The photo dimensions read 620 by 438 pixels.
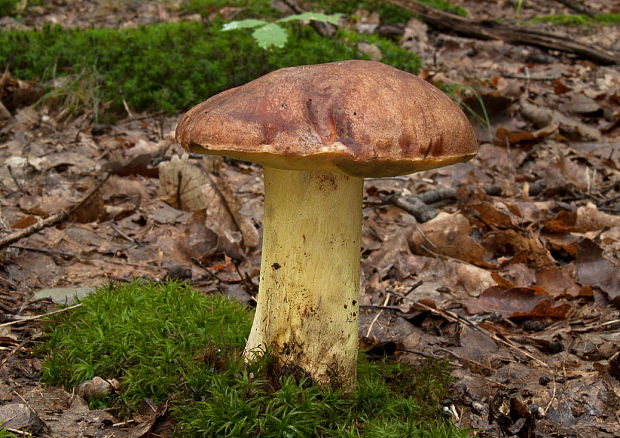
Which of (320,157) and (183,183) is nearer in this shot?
(320,157)

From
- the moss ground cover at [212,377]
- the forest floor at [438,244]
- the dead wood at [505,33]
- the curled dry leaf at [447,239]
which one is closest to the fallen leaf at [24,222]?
the forest floor at [438,244]

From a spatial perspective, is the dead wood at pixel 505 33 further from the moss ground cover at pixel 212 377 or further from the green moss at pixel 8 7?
the moss ground cover at pixel 212 377

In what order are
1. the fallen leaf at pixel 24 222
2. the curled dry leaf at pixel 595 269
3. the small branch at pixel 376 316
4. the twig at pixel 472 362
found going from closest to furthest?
the twig at pixel 472 362 < the small branch at pixel 376 316 < the curled dry leaf at pixel 595 269 < the fallen leaf at pixel 24 222

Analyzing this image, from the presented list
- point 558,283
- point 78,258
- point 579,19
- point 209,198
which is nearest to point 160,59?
point 209,198

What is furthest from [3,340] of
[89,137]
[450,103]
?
[89,137]

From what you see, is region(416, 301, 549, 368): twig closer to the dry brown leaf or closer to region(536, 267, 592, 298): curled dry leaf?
region(536, 267, 592, 298): curled dry leaf

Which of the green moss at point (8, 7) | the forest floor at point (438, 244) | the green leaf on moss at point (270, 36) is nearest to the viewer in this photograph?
the forest floor at point (438, 244)

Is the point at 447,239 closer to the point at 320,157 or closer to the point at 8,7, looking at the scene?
the point at 320,157
